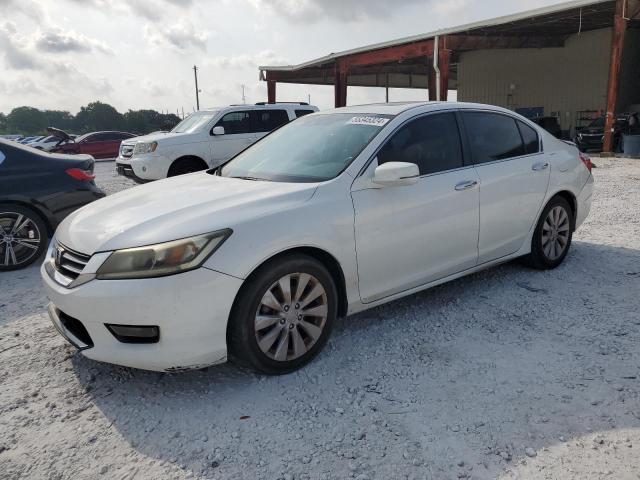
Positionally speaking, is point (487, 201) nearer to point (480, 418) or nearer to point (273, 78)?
Result: point (480, 418)

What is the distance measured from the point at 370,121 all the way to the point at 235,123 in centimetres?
723

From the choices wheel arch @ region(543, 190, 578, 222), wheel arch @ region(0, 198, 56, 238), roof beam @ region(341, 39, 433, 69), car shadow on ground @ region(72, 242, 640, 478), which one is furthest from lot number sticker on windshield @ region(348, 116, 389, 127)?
roof beam @ region(341, 39, 433, 69)

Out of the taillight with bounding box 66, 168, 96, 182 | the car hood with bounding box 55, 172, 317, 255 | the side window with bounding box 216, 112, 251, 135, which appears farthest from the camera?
the side window with bounding box 216, 112, 251, 135

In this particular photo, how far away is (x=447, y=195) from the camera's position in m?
3.65

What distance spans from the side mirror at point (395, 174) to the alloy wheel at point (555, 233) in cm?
198

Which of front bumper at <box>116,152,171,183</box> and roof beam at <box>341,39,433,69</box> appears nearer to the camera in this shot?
front bumper at <box>116,152,171,183</box>

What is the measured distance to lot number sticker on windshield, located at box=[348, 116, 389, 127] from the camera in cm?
359

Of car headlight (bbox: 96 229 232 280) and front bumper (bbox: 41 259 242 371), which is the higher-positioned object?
car headlight (bbox: 96 229 232 280)

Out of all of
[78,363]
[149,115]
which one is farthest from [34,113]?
[78,363]

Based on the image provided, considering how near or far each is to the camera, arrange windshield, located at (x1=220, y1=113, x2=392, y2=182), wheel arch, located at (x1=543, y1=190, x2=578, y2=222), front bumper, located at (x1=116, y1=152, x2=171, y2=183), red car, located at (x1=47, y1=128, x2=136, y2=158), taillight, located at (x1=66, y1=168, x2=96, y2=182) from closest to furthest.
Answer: windshield, located at (x1=220, y1=113, x2=392, y2=182)
wheel arch, located at (x1=543, y1=190, x2=578, y2=222)
taillight, located at (x1=66, y1=168, x2=96, y2=182)
front bumper, located at (x1=116, y1=152, x2=171, y2=183)
red car, located at (x1=47, y1=128, x2=136, y2=158)

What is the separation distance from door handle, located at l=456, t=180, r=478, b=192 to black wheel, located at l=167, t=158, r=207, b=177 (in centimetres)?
713

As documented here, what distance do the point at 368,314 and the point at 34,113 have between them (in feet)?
315

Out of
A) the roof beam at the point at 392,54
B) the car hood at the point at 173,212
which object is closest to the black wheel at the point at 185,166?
the car hood at the point at 173,212

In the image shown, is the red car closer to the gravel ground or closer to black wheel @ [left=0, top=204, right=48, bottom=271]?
black wheel @ [left=0, top=204, right=48, bottom=271]
